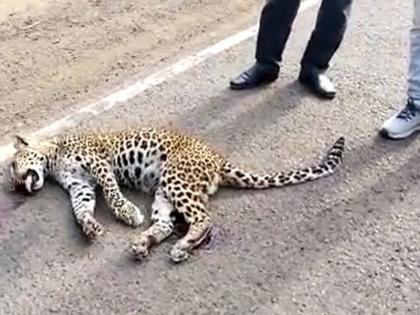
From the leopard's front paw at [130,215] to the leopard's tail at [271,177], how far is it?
1.67ft

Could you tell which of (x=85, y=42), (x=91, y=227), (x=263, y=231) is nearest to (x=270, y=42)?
(x=85, y=42)

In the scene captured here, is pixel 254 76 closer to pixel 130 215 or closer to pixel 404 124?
pixel 404 124

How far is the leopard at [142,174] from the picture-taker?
4660 millimetres

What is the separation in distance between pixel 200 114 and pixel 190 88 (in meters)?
0.38

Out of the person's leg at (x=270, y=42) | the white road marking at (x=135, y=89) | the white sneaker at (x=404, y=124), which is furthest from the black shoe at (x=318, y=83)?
the white road marking at (x=135, y=89)

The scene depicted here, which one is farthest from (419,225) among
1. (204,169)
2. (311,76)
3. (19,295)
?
(19,295)

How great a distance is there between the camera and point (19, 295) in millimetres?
4273

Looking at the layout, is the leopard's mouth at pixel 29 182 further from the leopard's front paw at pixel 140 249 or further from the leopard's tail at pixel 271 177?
the leopard's tail at pixel 271 177

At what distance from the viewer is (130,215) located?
4.67m

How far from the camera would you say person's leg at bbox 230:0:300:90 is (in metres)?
5.84

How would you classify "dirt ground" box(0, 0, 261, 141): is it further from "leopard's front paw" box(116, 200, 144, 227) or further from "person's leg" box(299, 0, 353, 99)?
"leopard's front paw" box(116, 200, 144, 227)

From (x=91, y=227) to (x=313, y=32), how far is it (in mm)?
2047

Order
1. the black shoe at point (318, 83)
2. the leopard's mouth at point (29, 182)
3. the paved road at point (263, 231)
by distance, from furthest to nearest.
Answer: the black shoe at point (318, 83) < the leopard's mouth at point (29, 182) < the paved road at point (263, 231)

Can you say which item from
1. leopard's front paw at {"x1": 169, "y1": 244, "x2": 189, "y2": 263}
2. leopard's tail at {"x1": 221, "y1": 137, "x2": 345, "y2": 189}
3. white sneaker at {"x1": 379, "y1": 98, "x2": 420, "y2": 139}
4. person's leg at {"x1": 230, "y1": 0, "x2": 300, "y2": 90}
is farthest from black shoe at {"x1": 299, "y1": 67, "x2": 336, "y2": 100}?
leopard's front paw at {"x1": 169, "y1": 244, "x2": 189, "y2": 263}
